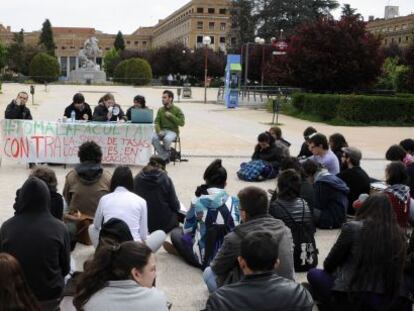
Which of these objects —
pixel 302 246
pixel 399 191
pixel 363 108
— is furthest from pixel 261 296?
pixel 363 108

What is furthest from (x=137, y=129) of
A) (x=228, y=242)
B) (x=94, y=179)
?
(x=228, y=242)

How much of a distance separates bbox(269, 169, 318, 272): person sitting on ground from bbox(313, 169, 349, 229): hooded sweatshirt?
5.70 feet

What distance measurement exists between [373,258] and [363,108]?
23780 mm

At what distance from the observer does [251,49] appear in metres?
62.9

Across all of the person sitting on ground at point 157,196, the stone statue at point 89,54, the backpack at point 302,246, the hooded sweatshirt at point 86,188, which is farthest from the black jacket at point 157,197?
the stone statue at point 89,54

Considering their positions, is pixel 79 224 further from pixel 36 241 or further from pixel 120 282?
pixel 120 282

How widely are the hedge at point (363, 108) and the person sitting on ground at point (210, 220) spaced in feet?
71.7

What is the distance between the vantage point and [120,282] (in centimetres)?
314

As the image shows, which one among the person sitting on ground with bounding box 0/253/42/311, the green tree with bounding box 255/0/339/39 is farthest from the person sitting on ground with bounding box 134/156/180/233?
the green tree with bounding box 255/0/339/39

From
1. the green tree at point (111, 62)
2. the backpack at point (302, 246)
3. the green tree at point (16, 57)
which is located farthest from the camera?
the green tree at point (111, 62)

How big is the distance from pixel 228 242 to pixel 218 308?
126 cm

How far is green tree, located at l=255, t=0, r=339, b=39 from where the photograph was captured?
→ 6931 centimetres

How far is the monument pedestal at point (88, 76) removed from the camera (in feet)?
241

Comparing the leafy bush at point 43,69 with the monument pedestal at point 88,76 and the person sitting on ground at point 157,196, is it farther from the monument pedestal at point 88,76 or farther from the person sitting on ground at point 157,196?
the person sitting on ground at point 157,196
